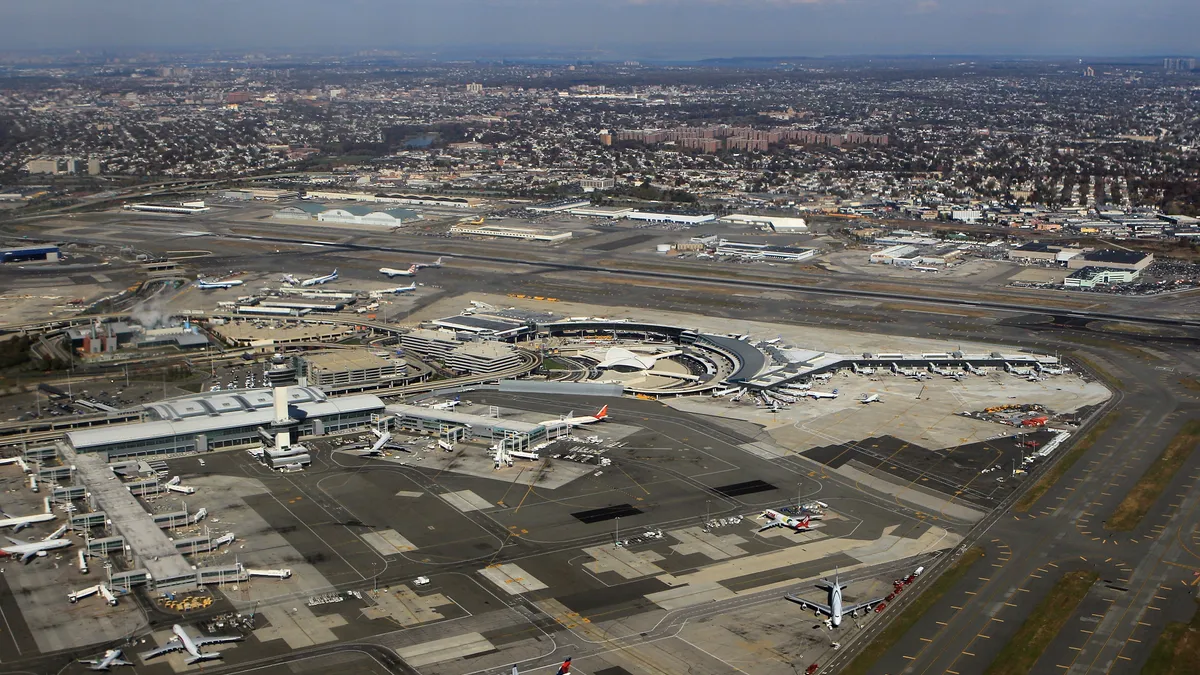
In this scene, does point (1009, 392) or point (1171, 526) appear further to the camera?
point (1009, 392)

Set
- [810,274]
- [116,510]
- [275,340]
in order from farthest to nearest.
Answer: [810,274] < [275,340] < [116,510]

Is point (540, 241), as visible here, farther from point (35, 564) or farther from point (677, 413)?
point (35, 564)

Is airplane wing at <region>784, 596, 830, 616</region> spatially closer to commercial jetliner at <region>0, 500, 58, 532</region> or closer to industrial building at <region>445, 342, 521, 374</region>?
commercial jetliner at <region>0, 500, 58, 532</region>

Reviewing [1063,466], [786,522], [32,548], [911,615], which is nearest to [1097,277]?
[1063,466]

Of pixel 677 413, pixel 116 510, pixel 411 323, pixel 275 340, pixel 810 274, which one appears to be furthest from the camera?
pixel 810 274

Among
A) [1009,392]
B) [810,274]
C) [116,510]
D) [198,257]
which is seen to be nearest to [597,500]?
[116,510]

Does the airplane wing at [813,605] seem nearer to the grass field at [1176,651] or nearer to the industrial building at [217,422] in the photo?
the grass field at [1176,651]

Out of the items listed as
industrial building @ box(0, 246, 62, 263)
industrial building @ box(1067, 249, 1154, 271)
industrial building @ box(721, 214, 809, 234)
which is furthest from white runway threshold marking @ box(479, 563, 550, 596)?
industrial building @ box(721, 214, 809, 234)
